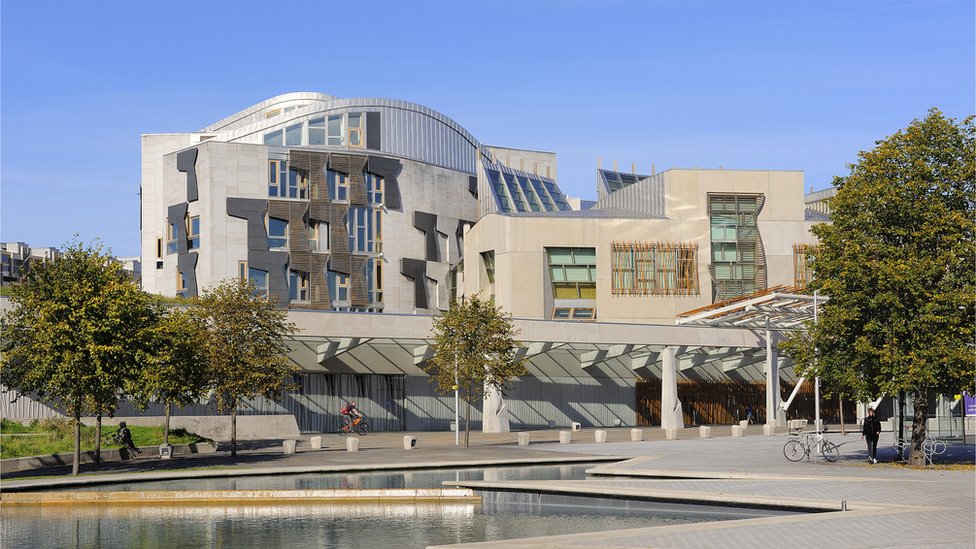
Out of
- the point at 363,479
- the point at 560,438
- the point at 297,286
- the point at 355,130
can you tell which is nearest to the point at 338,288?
the point at 297,286

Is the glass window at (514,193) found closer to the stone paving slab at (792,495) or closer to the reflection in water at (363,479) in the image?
the stone paving slab at (792,495)

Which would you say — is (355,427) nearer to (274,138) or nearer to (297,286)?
(297,286)

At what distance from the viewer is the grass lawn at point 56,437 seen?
3428 centimetres

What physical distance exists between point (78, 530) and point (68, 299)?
1102 cm

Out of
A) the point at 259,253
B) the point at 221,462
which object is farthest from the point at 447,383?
the point at 259,253

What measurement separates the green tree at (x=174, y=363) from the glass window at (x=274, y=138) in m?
49.5

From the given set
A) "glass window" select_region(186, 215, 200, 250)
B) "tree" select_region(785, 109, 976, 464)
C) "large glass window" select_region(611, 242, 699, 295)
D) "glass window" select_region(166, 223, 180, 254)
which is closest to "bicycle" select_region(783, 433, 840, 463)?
"tree" select_region(785, 109, 976, 464)

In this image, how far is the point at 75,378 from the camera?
95.1 ft

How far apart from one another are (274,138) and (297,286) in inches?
631

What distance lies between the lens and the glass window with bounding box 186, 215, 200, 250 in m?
75.4

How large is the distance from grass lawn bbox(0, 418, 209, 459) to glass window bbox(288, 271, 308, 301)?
1229 inches

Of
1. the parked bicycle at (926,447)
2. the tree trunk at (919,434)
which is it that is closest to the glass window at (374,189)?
the parked bicycle at (926,447)

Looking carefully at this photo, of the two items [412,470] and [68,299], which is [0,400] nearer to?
[68,299]

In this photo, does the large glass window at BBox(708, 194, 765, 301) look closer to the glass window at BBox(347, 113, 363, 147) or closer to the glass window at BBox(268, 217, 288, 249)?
the glass window at BBox(347, 113, 363, 147)
